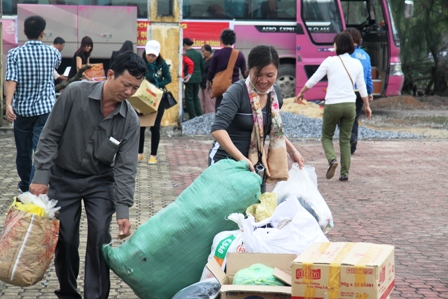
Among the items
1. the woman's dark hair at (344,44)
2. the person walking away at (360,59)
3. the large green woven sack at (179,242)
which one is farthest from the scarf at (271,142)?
the person walking away at (360,59)

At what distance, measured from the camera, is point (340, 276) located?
4258 millimetres

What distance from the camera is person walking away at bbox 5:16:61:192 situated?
27.1 ft

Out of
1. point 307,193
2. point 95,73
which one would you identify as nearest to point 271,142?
point 307,193

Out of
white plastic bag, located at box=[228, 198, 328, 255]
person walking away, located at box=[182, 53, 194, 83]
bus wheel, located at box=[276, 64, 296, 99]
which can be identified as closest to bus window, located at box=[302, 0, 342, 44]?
bus wheel, located at box=[276, 64, 296, 99]

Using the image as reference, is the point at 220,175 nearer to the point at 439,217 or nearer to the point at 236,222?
the point at 236,222

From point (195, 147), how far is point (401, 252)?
24.3 ft

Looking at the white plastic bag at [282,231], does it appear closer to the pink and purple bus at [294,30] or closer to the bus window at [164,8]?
the bus window at [164,8]

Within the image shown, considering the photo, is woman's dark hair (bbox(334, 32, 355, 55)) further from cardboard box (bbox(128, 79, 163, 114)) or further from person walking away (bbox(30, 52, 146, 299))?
person walking away (bbox(30, 52, 146, 299))

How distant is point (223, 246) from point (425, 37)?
2015 centimetres

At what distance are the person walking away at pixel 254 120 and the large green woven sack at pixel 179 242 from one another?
36 cm

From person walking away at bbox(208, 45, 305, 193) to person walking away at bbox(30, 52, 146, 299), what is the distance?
687 mm

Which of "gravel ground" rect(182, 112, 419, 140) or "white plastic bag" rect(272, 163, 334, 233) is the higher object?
"white plastic bag" rect(272, 163, 334, 233)

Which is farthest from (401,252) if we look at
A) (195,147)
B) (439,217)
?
(195,147)

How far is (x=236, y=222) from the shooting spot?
4934mm
